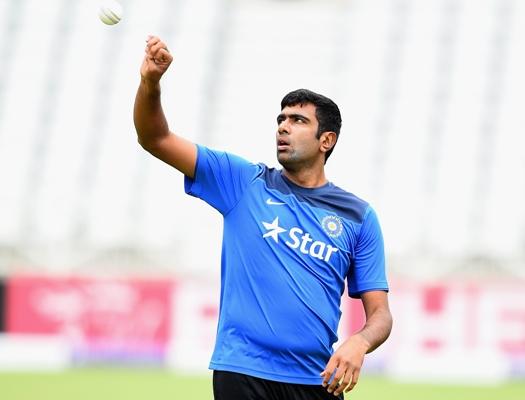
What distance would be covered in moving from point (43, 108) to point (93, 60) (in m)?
1.76

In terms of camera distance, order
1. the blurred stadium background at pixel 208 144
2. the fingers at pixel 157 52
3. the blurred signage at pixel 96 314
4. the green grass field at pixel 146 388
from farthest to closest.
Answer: the blurred stadium background at pixel 208 144 < the blurred signage at pixel 96 314 < the green grass field at pixel 146 388 < the fingers at pixel 157 52

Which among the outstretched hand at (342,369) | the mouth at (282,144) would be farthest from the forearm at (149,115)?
the outstretched hand at (342,369)

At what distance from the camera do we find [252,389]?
4.62 m

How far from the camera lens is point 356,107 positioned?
24797mm

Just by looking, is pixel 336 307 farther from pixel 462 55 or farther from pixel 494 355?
pixel 462 55

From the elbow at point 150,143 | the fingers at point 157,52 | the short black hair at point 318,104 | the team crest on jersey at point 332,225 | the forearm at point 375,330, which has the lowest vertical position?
the forearm at point 375,330

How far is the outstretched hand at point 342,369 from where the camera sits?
447 cm

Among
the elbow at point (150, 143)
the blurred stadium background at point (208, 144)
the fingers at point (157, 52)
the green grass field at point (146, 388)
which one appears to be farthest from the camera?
the blurred stadium background at point (208, 144)

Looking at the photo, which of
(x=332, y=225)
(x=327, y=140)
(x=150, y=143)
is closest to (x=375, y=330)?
(x=332, y=225)

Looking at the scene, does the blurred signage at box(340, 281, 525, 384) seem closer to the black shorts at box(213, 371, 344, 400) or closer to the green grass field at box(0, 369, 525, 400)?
the green grass field at box(0, 369, 525, 400)

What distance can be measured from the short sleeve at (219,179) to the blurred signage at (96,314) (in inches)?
459

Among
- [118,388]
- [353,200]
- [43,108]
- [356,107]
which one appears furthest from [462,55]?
[353,200]

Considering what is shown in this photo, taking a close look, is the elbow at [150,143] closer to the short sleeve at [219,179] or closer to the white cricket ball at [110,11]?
the short sleeve at [219,179]

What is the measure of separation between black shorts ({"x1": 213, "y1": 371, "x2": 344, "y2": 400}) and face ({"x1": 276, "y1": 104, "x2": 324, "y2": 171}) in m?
0.99
